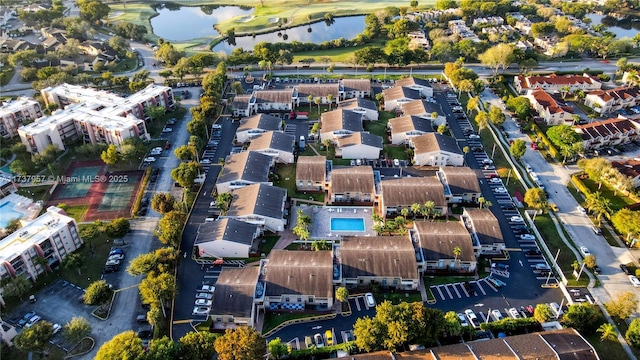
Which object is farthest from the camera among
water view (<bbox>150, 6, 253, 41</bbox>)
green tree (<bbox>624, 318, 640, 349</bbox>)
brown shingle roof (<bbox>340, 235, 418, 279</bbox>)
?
water view (<bbox>150, 6, 253, 41</bbox>)

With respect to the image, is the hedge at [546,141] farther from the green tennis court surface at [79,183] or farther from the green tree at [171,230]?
the green tennis court surface at [79,183]

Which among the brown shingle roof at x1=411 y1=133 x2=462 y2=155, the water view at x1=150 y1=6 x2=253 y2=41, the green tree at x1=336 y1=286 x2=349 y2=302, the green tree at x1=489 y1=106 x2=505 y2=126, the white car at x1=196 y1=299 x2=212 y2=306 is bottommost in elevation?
the white car at x1=196 y1=299 x2=212 y2=306

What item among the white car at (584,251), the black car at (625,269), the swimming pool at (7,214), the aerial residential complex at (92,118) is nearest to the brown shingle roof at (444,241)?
the white car at (584,251)

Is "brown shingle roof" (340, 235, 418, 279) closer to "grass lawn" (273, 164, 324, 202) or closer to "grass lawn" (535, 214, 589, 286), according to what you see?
"grass lawn" (273, 164, 324, 202)

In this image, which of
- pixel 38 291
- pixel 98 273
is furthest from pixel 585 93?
pixel 38 291

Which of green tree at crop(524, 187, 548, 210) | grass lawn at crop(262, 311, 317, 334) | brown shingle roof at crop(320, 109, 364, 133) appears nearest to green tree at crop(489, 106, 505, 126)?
green tree at crop(524, 187, 548, 210)

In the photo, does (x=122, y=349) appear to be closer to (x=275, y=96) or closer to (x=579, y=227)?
(x=579, y=227)

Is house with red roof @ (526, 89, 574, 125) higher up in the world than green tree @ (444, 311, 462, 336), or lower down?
higher up

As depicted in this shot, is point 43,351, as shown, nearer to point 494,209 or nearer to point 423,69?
point 494,209
